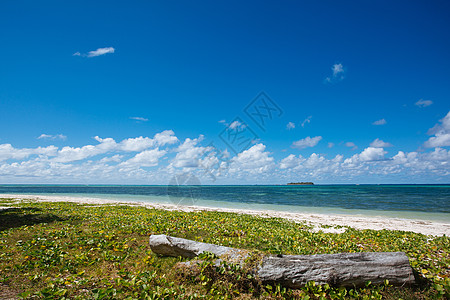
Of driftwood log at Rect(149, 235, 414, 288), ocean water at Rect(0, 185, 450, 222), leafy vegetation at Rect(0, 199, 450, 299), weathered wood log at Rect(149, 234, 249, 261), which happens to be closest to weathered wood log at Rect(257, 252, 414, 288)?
driftwood log at Rect(149, 235, 414, 288)

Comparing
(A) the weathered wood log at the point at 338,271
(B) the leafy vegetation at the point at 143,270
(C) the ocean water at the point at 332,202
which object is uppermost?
(A) the weathered wood log at the point at 338,271

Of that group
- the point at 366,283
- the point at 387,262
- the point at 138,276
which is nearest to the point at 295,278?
the point at 366,283

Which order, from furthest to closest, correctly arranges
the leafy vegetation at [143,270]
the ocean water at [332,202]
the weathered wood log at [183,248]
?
the ocean water at [332,202] → the weathered wood log at [183,248] → the leafy vegetation at [143,270]

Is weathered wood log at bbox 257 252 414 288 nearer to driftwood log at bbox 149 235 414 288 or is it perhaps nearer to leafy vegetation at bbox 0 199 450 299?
driftwood log at bbox 149 235 414 288

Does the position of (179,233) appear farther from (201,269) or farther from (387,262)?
(387,262)

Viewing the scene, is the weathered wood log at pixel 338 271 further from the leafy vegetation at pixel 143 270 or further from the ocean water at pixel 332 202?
the ocean water at pixel 332 202

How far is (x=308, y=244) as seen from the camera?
9.96 meters

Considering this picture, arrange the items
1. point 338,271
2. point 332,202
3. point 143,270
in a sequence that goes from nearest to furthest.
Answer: point 338,271
point 143,270
point 332,202

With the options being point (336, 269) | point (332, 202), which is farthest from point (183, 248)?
point (332, 202)

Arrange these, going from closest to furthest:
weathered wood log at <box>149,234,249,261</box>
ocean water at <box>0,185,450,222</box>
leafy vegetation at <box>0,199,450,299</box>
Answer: leafy vegetation at <box>0,199,450,299</box> → weathered wood log at <box>149,234,249,261</box> → ocean water at <box>0,185,450,222</box>

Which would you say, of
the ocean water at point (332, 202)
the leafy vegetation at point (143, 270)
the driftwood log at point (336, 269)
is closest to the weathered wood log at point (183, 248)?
the leafy vegetation at point (143, 270)

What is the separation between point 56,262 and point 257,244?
7179mm

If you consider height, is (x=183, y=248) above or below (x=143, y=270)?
above

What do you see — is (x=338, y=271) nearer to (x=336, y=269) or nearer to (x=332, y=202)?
(x=336, y=269)
